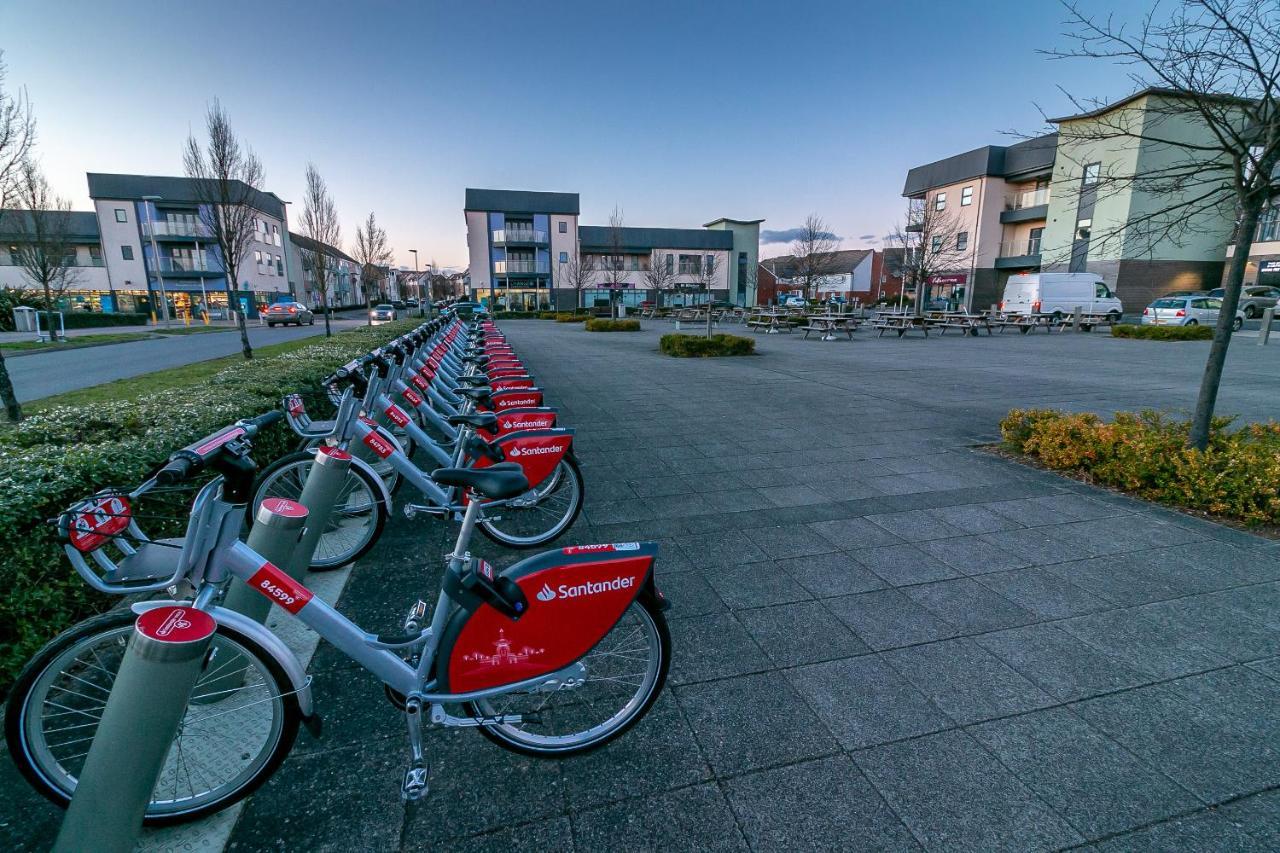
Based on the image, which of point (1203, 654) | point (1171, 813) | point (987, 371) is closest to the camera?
point (1171, 813)

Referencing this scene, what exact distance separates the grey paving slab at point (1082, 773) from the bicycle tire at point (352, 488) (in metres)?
3.21

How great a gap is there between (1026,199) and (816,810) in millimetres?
47431

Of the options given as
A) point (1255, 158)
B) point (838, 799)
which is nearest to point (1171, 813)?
point (838, 799)

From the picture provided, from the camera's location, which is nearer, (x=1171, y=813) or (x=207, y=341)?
(x=1171, y=813)

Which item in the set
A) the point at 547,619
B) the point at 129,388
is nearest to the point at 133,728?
the point at 547,619

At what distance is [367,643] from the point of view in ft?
6.31

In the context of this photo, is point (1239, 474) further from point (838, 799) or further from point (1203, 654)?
point (838, 799)

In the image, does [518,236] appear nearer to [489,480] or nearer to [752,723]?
[489,480]

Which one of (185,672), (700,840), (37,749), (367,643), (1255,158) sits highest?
(1255,158)

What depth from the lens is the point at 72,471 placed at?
8.75ft

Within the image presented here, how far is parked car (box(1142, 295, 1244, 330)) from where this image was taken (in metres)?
21.9

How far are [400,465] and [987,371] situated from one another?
510 inches

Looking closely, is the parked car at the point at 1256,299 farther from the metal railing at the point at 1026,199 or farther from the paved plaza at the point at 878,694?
the paved plaza at the point at 878,694

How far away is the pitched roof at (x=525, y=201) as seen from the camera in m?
50.7
